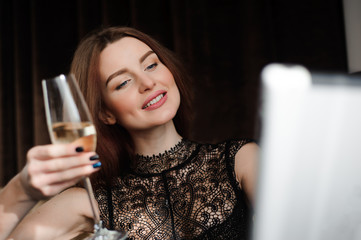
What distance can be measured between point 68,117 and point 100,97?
519 millimetres

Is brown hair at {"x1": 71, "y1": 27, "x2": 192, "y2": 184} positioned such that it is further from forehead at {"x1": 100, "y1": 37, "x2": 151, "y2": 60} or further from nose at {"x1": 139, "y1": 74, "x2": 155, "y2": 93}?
nose at {"x1": 139, "y1": 74, "x2": 155, "y2": 93}

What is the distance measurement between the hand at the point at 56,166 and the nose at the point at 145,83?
47 centimetres

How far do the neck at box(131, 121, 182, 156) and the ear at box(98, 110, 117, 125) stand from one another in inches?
3.4

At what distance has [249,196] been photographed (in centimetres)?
121

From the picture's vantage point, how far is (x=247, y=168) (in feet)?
4.04

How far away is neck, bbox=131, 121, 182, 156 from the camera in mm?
1280

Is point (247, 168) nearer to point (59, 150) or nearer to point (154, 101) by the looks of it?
point (154, 101)

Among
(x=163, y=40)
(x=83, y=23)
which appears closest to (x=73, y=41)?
(x=83, y=23)

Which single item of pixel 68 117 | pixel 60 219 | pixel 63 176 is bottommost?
pixel 60 219

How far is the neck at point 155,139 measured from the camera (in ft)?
4.20

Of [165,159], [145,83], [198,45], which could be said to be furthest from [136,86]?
[198,45]

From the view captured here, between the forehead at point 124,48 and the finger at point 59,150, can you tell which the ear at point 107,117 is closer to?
the forehead at point 124,48

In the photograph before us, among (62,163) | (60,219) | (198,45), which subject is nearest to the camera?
(62,163)

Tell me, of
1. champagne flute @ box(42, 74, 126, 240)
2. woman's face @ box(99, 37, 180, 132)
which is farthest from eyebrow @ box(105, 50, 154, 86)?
champagne flute @ box(42, 74, 126, 240)
